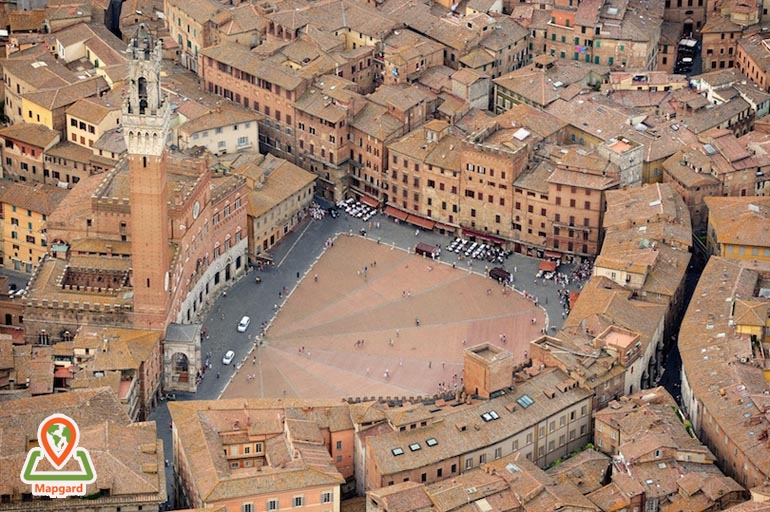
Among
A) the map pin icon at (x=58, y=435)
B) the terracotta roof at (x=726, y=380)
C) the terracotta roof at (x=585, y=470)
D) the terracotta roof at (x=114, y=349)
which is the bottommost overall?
the terracotta roof at (x=585, y=470)

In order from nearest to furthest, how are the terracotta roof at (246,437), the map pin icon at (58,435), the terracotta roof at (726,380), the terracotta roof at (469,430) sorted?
the map pin icon at (58,435), the terracotta roof at (246,437), the terracotta roof at (469,430), the terracotta roof at (726,380)

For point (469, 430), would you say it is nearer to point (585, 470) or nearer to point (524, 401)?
point (524, 401)

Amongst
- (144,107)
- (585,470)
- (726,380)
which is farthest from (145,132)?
(726,380)

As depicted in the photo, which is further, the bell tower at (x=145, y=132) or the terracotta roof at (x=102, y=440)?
the bell tower at (x=145, y=132)

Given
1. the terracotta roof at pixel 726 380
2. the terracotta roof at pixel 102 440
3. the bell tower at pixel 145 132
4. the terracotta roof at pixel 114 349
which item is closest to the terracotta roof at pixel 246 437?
the terracotta roof at pixel 102 440

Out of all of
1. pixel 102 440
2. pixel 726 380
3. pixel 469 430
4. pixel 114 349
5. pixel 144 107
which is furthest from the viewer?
pixel 114 349

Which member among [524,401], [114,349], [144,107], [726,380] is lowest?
[114,349]

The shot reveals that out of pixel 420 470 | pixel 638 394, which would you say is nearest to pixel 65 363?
pixel 420 470

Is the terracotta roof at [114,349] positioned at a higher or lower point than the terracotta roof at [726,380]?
lower

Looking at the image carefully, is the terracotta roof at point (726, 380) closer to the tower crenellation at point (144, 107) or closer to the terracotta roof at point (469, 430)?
the terracotta roof at point (469, 430)
